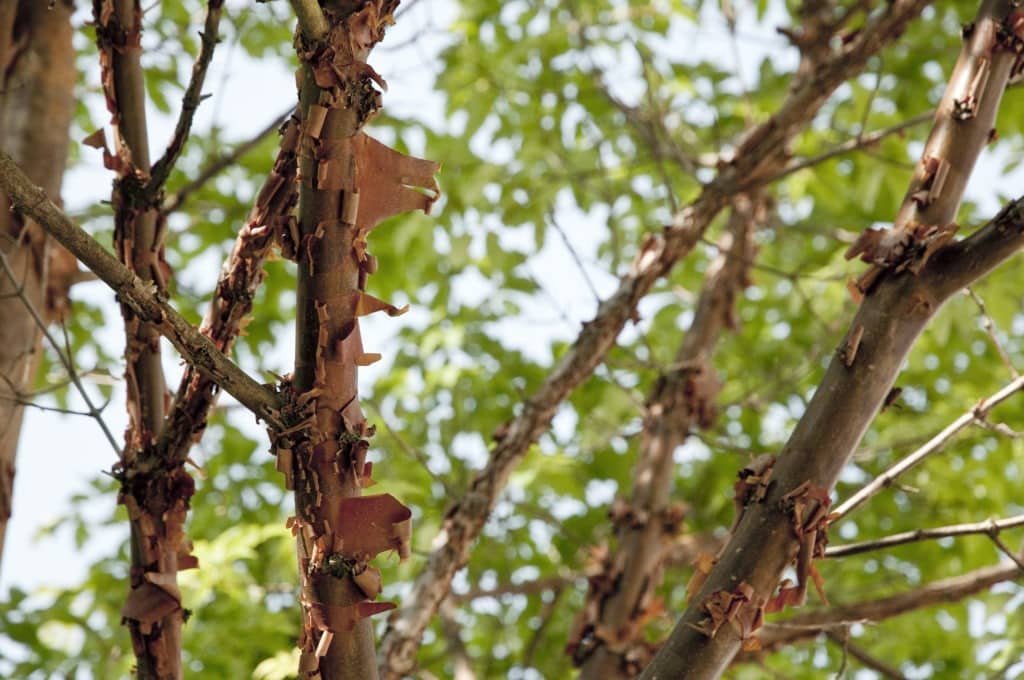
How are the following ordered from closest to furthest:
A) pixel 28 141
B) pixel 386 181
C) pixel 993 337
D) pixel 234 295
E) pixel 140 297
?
1. pixel 140 297
2. pixel 386 181
3. pixel 234 295
4. pixel 993 337
5. pixel 28 141

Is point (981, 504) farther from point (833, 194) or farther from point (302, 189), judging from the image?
point (302, 189)

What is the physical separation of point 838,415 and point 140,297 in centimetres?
96

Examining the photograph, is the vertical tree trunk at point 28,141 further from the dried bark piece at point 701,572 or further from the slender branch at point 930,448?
the slender branch at point 930,448

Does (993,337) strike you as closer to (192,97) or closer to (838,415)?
(838,415)

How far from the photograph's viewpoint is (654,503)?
2.86 meters

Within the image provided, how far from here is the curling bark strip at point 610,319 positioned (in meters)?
2.14

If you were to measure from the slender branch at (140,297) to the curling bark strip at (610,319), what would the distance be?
1014mm

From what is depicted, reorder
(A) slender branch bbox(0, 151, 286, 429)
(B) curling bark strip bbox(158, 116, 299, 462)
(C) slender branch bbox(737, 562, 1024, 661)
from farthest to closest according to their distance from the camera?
(C) slender branch bbox(737, 562, 1024, 661) → (B) curling bark strip bbox(158, 116, 299, 462) → (A) slender branch bbox(0, 151, 286, 429)

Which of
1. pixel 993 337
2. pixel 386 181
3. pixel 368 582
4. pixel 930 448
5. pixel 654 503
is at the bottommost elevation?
pixel 368 582

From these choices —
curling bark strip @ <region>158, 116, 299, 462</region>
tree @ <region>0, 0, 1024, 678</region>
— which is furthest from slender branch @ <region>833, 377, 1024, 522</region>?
curling bark strip @ <region>158, 116, 299, 462</region>

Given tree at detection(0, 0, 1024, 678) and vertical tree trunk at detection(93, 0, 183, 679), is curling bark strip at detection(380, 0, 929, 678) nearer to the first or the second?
tree at detection(0, 0, 1024, 678)

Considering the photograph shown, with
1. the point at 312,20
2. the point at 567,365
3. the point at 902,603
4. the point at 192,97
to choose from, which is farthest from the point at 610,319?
the point at 312,20

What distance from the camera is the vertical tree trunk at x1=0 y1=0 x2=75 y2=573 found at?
80.1 inches

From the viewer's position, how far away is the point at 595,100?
356 cm
